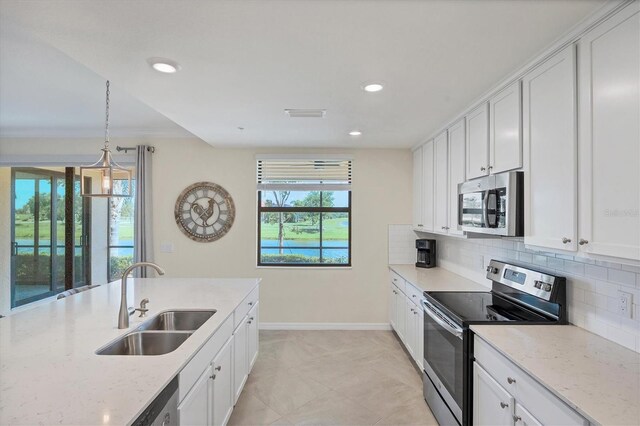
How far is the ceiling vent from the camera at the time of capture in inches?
110

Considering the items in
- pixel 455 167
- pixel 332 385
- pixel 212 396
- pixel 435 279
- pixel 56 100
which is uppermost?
pixel 56 100

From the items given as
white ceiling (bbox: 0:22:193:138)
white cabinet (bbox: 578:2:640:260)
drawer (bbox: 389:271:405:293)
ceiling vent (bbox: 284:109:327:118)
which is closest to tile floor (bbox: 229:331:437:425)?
drawer (bbox: 389:271:405:293)

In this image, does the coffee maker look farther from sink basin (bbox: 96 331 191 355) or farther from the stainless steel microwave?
sink basin (bbox: 96 331 191 355)

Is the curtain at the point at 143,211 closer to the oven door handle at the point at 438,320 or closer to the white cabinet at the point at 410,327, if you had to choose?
the white cabinet at the point at 410,327

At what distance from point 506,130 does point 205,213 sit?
3.60 m

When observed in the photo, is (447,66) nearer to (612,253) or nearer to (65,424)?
(612,253)

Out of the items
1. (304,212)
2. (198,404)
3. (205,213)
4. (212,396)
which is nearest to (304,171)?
(304,212)

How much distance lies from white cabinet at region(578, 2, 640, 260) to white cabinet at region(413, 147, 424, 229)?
8.27 ft

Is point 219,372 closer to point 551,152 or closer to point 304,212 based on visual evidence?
point 551,152

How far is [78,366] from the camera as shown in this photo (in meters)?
1.36

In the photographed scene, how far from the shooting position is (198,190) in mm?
4410

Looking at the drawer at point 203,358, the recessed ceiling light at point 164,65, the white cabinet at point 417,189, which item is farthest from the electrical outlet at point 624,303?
the recessed ceiling light at point 164,65

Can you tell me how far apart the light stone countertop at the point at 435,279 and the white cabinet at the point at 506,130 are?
1.16m

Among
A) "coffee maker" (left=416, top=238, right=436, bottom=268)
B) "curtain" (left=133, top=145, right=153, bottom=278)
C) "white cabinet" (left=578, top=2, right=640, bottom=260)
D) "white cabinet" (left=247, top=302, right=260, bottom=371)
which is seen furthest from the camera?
"curtain" (left=133, top=145, right=153, bottom=278)
